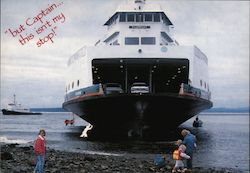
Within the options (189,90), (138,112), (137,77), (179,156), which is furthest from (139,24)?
(179,156)

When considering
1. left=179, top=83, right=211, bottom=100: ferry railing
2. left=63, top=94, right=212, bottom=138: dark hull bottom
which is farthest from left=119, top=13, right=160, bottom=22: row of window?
left=63, top=94, right=212, bottom=138: dark hull bottom

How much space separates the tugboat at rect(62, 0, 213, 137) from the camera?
86.6ft

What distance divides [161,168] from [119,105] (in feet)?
38.7

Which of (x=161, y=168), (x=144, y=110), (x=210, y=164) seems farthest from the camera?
(x=144, y=110)

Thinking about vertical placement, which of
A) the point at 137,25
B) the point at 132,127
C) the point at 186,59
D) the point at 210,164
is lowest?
the point at 210,164

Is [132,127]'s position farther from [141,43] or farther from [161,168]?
[161,168]

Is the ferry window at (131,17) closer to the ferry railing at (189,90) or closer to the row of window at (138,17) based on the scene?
the row of window at (138,17)

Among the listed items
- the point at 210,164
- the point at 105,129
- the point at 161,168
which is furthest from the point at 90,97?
the point at 161,168

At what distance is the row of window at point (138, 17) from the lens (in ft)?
110

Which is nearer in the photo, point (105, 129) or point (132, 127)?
point (132, 127)

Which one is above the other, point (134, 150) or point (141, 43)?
point (141, 43)

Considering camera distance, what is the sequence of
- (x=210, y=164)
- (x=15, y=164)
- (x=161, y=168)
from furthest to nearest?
(x=210, y=164) → (x=161, y=168) → (x=15, y=164)

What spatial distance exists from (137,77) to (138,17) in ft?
16.9

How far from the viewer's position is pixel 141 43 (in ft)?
107
